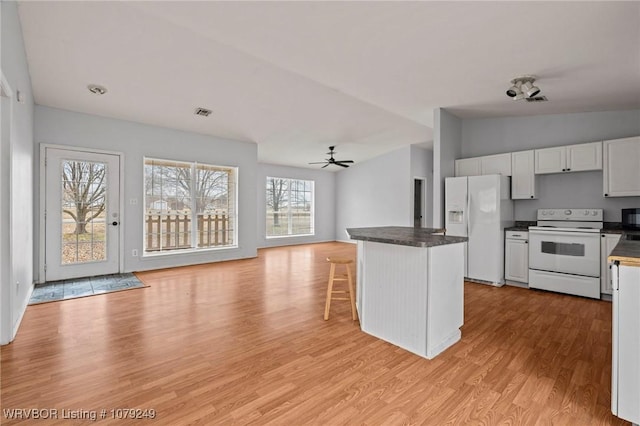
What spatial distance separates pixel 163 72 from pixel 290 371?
12.6ft

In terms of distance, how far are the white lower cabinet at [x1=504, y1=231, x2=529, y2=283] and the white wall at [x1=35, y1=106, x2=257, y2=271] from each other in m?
4.88

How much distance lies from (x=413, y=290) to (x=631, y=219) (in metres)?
3.63

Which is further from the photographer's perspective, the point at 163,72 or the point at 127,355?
the point at 163,72

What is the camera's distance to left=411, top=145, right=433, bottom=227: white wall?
27.1 ft

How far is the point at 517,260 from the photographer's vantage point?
178 inches

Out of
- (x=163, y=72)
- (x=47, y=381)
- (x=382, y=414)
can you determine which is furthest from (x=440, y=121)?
(x=47, y=381)

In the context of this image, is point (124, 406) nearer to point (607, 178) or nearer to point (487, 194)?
point (487, 194)

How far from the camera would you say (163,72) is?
153 inches

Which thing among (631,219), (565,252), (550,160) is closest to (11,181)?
(565,252)

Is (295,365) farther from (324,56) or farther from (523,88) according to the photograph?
(523,88)

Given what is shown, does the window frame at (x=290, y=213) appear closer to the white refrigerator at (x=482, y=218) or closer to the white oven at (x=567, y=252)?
the white refrigerator at (x=482, y=218)

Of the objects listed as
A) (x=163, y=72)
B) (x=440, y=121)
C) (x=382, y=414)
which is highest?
(x=163, y=72)

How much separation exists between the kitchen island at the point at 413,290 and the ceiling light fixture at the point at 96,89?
3.97 m

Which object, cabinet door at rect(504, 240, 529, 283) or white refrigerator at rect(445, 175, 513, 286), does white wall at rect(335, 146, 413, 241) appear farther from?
cabinet door at rect(504, 240, 529, 283)
